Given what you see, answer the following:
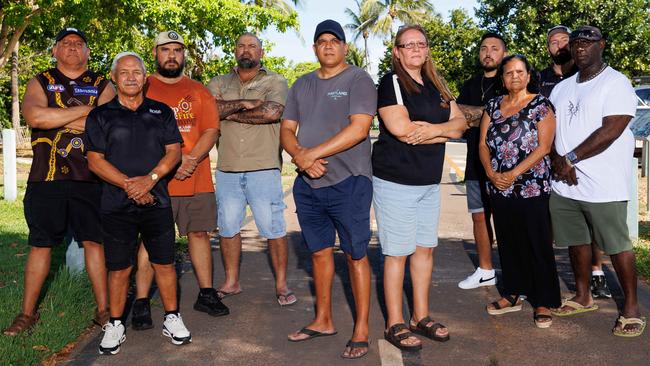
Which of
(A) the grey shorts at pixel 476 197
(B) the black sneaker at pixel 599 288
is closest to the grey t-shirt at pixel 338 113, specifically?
(A) the grey shorts at pixel 476 197

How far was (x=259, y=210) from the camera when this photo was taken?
18.9ft

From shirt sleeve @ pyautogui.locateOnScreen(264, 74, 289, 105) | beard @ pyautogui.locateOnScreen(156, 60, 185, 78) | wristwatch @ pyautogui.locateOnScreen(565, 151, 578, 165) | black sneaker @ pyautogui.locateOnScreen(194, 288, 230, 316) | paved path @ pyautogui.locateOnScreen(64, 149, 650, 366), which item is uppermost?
beard @ pyautogui.locateOnScreen(156, 60, 185, 78)

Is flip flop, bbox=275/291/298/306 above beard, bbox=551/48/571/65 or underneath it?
underneath

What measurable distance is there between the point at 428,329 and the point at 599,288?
6.26 ft

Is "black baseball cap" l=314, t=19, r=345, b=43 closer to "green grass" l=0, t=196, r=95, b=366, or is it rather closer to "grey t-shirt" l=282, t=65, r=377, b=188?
"grey t-shirt" l=282, t=65, r=377, b=188

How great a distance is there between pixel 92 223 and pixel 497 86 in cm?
338

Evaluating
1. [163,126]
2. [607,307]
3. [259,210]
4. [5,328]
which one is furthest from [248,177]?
[607,307]

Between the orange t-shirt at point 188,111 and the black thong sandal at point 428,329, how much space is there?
1.91 meters

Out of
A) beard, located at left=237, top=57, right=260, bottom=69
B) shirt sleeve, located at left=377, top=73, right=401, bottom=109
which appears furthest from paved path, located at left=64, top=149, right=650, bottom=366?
beard, located at left=237, top=57, right=260, bottom=69

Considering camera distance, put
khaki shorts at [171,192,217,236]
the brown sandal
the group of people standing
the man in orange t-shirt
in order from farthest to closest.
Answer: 1. khaki shorts at [171,192,217,236]
2. the man in orange t-shirt
3. the brown sandal
4. the group of people standing

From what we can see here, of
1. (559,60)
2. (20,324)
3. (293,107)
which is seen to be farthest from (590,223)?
(20,324)

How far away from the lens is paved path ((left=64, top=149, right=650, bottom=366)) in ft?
14.2

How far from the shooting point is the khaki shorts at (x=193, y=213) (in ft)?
17.5

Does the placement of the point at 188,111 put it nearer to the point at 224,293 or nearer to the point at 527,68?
the point at 224,293
